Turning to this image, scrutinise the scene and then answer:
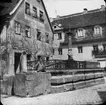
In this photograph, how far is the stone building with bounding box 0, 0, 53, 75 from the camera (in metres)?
16.2

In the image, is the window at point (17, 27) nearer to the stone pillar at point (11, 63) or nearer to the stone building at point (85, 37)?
the stone pillar at point (11, 63)

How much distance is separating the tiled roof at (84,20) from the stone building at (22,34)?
9928 mm

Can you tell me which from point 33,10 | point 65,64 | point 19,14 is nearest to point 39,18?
point 33,10

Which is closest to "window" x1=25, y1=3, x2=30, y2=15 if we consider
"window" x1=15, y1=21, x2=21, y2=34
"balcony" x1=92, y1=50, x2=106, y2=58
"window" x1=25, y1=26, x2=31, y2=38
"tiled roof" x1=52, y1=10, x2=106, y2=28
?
"window" x1=25, y1=26, x2=31, y2=38

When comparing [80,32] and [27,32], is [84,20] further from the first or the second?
[27,32]

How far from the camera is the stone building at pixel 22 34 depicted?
53.2 ft

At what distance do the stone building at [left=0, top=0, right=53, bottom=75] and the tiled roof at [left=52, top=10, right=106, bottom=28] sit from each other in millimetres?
9928

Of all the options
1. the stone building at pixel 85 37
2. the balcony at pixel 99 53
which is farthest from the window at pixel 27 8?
the balcony at pixel 99 53

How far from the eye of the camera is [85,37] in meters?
30.3

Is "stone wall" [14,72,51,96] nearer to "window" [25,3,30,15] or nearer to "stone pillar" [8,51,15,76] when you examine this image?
"stone pillar" [8,51,15,76]

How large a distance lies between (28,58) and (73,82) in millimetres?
10168

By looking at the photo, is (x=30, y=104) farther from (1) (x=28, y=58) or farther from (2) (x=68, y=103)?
(1) (x=28, y=58)

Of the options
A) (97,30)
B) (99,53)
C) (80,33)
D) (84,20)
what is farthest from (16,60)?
(84,20)

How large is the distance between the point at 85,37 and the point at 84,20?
3.25 meters
